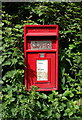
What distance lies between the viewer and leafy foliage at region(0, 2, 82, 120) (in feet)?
9.96

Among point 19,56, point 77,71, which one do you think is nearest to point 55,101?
point 77,71

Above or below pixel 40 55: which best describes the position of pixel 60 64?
below

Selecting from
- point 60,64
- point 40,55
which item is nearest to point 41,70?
point 40,55

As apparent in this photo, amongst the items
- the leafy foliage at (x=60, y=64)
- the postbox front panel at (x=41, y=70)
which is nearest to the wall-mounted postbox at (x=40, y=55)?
the postbox front panel at (x=41, y=70)

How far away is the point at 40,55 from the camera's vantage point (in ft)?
9.71

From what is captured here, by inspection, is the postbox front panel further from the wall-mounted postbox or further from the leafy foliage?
the leafy foliage

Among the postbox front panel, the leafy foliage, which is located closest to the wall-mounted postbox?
the postbox front panel

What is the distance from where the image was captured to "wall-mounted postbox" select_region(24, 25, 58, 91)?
116 inches

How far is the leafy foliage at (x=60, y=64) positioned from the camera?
304cm

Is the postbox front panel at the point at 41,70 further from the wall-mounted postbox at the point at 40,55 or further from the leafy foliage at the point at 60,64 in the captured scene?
the leafy foliage at the point at 60,64

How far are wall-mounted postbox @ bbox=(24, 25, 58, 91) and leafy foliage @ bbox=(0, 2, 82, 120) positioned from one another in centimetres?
12

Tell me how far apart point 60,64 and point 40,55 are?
1.56ft

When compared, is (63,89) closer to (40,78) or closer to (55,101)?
(55,101)

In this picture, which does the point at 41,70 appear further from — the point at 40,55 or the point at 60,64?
the point at 60,64
